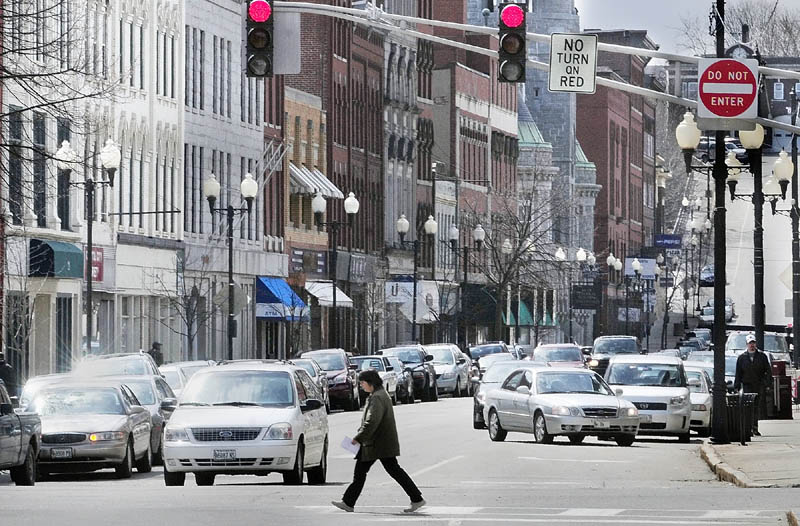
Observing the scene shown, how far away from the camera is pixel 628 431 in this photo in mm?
37938

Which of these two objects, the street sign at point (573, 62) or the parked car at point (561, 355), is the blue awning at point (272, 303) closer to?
the parked car at point (561, 355)

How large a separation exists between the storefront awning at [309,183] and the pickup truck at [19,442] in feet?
184

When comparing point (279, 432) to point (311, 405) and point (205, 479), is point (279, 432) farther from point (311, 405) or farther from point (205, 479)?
point (205, 479)

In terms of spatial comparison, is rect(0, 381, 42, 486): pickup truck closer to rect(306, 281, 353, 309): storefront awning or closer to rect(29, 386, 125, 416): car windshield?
rect(29, 386, 125, 416): car windshield

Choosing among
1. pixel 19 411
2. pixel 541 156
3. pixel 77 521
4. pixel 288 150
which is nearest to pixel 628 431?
pixel 19 411

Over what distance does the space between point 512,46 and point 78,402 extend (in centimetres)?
895

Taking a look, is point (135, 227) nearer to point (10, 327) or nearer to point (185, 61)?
point (185, 61)

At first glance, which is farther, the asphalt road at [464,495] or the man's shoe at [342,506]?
the man's shoe at [342,506]

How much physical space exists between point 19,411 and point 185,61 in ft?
144

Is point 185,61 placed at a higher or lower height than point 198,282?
higher

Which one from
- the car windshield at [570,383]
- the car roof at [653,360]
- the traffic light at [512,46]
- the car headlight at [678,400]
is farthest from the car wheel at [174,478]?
the car roof at [653,360]

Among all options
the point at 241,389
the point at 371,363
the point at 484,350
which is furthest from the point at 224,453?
→ the point at 484,350

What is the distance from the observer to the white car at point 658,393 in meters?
40.1

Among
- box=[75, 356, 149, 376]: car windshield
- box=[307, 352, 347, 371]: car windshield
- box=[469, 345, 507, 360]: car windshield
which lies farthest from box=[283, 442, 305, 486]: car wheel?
box=[469, 345, 507, 360]: car windshield
